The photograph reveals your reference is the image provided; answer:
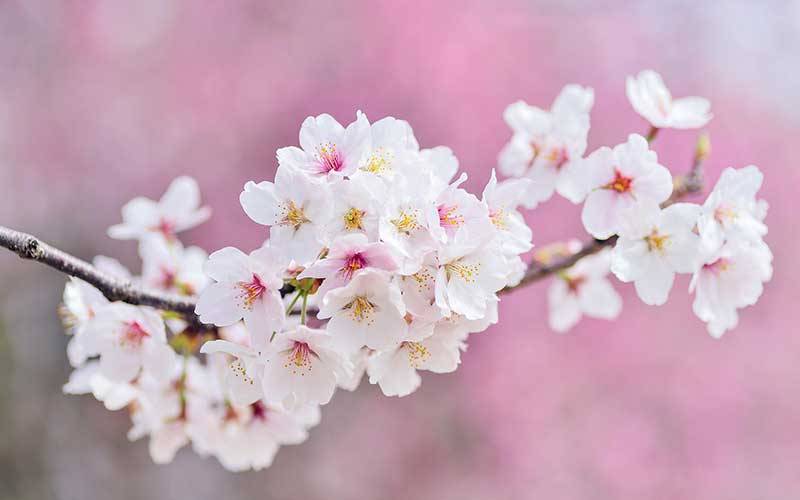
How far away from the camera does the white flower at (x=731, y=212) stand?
0.73 metres

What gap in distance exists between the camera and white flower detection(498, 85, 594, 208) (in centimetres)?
83

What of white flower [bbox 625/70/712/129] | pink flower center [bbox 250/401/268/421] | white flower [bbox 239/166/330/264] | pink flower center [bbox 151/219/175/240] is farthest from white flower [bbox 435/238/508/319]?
pink flower center [bbox 151/219/175/240]

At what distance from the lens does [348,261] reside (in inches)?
24.4

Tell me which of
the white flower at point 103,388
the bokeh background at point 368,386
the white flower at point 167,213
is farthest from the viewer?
the bokeh background at point 368,386

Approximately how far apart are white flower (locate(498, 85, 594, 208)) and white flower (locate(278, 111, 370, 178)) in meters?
0.24

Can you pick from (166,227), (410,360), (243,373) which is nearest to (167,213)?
(166,227)

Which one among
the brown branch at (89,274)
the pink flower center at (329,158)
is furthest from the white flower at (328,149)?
the brown branch at (89,274)

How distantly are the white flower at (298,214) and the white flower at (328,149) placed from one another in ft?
0.06

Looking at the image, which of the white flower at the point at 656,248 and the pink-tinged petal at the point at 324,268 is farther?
the white flower at the point at 656,248

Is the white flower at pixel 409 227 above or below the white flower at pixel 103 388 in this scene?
below

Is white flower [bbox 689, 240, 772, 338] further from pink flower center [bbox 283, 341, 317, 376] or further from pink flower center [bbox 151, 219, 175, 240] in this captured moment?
pink flower center [bbox 151, 219, 175, 240]

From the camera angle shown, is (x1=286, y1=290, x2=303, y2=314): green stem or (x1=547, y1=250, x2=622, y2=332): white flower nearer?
(x1=286, y1=290, x2=303, y2=314): green stem

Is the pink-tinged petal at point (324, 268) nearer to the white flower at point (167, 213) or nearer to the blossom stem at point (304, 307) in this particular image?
the blossom stem at point (304, 307)

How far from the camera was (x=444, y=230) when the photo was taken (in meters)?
0.63
